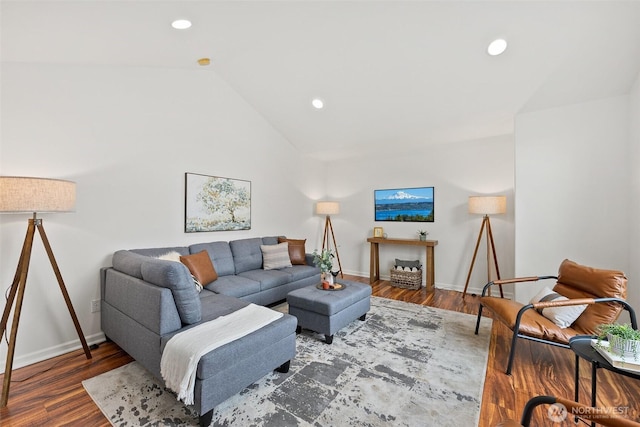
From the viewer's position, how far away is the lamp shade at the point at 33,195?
6.41ft

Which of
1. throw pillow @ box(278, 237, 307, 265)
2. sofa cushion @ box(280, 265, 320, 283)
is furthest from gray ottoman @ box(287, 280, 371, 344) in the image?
throw pillow @ box(278, 237, 307, 265)

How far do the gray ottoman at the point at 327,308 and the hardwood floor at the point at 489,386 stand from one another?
1167 millimetres

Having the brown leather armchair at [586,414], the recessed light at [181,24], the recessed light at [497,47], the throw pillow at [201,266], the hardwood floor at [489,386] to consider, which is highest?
the recessed light at [181,24]

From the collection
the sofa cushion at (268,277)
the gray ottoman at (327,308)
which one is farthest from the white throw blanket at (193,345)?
the sofa cushion at (268,277)

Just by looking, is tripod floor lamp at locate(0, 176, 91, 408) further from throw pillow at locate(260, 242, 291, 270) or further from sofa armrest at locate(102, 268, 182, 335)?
throw pillow at locate(260, 242, 291, 270)

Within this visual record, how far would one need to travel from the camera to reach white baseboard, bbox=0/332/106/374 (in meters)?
2.33

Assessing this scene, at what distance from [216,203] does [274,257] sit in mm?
1153

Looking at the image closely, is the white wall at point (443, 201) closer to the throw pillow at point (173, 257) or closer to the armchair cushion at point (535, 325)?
the armchair cushion at point (535, 325)

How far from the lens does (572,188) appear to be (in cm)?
320

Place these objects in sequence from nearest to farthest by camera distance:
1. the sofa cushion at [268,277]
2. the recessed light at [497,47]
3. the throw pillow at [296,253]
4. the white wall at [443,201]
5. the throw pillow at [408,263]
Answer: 1. the recessed light at [497,47]
2. the sofa cushion at [268,277]
3. the white wall at [443,201]
4. the throw pillow at [296,253]
5. the throw pillow at [408,263]

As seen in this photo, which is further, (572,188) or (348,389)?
(572,188)

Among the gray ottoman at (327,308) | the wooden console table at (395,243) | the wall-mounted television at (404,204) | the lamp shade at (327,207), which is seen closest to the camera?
the gray ottoman at (327,308)

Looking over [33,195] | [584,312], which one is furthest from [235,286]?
[584,312]

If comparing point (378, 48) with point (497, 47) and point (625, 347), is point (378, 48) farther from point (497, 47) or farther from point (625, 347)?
point (625, 347)
